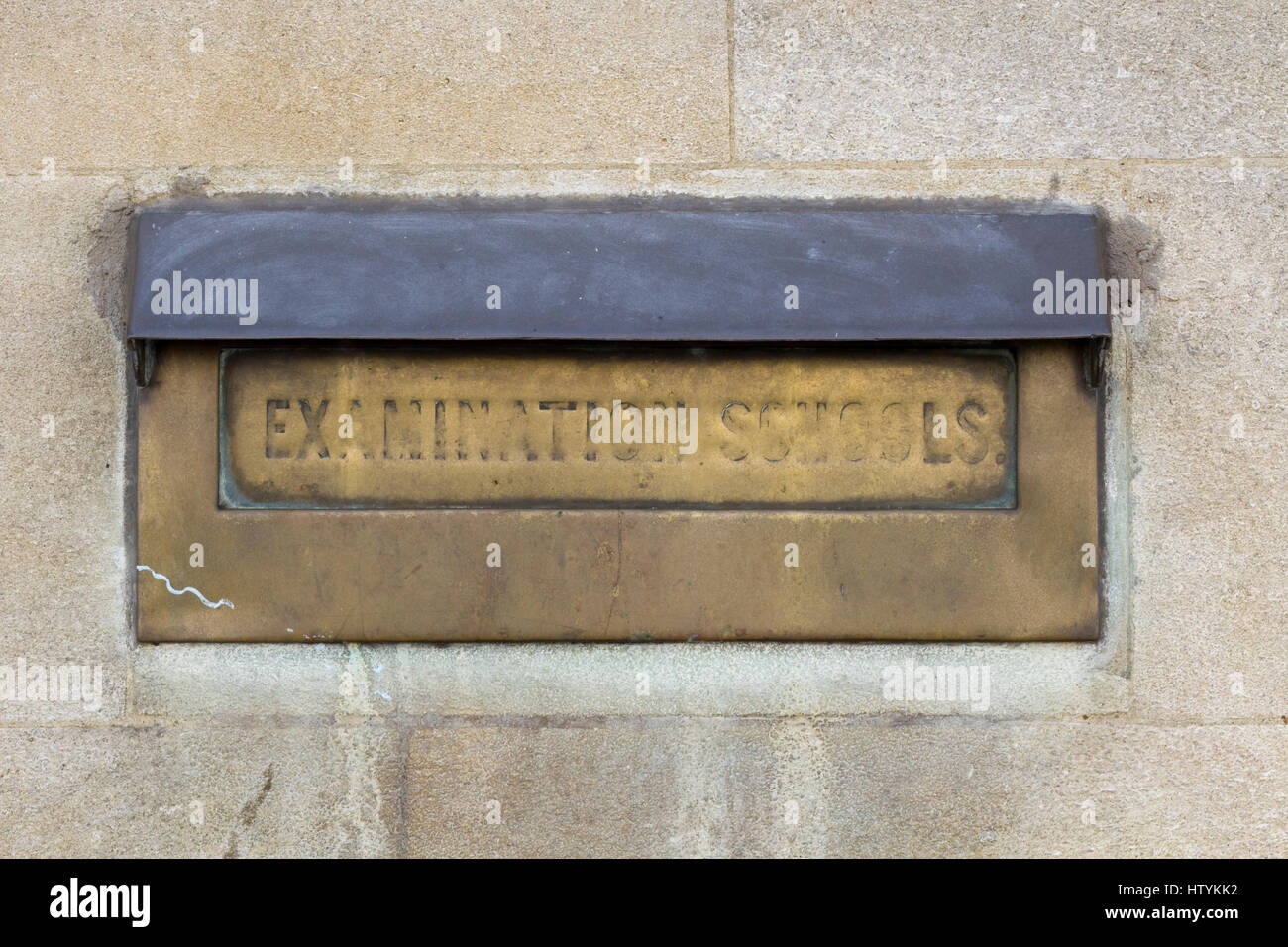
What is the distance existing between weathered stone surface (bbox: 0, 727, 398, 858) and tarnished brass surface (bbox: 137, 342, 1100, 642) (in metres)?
0.38

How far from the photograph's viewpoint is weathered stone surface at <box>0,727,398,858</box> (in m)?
3.07

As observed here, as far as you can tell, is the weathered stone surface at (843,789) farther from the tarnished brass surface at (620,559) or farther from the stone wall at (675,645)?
the tarnished brass surface at (620,559)

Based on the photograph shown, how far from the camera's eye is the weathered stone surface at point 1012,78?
304 cm

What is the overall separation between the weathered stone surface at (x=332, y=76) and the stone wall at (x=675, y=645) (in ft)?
0.03

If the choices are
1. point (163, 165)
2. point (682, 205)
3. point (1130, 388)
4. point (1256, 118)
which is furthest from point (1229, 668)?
point (163, 165)

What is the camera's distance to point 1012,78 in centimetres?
305

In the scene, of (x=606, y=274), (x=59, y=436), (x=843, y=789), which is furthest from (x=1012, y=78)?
(x=59, y=436)

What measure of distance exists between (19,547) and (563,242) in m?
2.09

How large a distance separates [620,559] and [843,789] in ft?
3.57

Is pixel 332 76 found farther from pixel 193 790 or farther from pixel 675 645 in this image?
pixel 193 790

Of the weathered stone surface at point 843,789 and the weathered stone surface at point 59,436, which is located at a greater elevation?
the weathered stone surface at point 59,436
